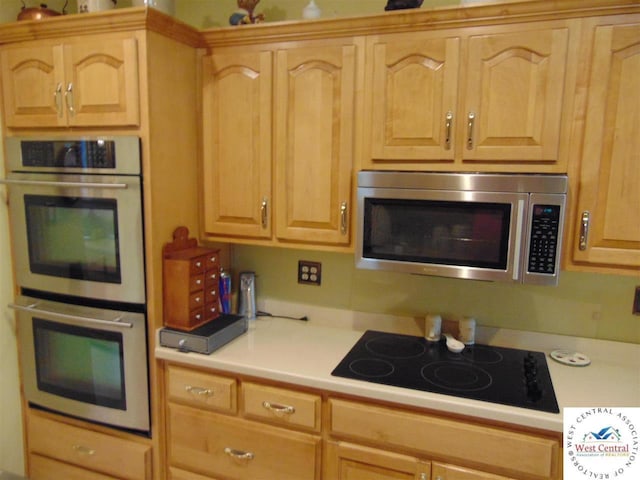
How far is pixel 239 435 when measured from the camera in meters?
1.73

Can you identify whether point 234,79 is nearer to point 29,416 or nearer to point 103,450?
point 103,450

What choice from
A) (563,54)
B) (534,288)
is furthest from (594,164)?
(534,288)

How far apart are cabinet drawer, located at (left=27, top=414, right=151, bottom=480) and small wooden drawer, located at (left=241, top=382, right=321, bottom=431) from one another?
0.57m

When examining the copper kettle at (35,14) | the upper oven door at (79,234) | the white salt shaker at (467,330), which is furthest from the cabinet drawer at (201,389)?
the copper kettle at (35,14)

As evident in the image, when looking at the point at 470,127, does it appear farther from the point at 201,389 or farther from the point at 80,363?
the point at 80,363

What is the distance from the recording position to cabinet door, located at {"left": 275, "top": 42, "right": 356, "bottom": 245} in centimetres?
174

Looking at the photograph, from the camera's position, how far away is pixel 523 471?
1382mm

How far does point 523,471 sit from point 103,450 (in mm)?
1686

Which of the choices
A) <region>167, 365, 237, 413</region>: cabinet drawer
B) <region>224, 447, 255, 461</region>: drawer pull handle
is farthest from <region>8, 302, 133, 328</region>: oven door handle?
<region>224, 447, 255, 461</region>: drawer pull handle

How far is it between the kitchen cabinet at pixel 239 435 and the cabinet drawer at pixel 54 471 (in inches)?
17.1

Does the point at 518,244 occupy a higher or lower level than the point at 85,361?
higher

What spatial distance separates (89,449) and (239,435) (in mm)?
778

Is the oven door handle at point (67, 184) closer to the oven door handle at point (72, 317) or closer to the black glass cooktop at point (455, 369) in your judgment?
the oven door handle at point (72, 317)

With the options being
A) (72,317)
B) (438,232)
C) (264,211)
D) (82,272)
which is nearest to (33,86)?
(82,272)
